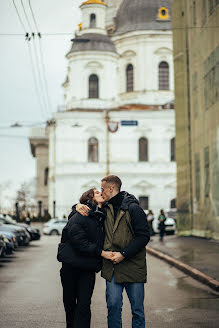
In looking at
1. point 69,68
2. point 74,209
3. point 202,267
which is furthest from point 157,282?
point 69,68

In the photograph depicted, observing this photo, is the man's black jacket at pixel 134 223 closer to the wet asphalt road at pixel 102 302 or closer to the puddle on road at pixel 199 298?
the wet asphalt road at pixel 102 302

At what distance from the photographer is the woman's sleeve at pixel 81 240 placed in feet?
24.8

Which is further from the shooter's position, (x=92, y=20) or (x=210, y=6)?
(x=92, y=20)

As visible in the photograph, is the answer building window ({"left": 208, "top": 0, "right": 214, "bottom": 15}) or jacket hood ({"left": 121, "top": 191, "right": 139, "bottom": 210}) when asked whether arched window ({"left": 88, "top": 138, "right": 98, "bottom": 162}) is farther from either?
jacket hood ({"left": 121, "top": 191, "right": 139, "bottom": 210})

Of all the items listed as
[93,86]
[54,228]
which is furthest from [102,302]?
[93,86]

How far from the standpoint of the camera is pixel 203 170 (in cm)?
3159

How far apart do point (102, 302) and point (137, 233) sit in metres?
5.19

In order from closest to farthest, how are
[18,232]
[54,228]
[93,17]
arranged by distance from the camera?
[18,232]
[54,228]
[93,17]

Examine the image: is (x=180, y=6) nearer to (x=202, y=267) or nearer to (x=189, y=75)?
(x=189, y=75)

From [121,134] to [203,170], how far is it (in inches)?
1625

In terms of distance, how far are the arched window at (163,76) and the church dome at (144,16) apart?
4.04m

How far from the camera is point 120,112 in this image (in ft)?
236

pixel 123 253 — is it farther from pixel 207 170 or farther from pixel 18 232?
pixel 207 170

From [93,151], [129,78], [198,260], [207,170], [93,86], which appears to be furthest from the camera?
[129,78]
